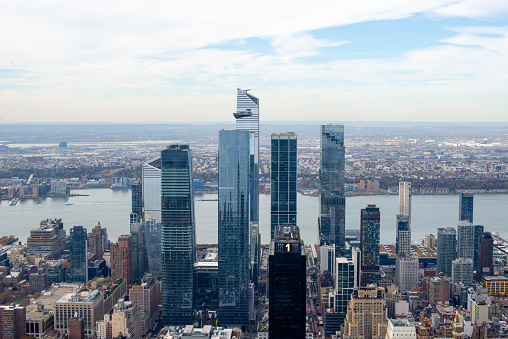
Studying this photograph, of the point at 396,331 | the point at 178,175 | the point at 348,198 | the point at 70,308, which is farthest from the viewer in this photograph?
the point at 348,198

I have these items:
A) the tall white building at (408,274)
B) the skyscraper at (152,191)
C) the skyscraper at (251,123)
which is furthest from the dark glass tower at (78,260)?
the tall white building at (408,274)

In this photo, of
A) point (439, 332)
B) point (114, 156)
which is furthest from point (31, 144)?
point (439, 332)

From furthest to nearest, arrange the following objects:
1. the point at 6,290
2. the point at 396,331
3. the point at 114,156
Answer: the point at 114,156
the point at 6,290
the point at 396,331

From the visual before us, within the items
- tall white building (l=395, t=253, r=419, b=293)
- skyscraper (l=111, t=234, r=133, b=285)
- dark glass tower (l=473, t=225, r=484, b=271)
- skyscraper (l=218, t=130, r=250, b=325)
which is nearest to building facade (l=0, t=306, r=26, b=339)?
skyscraper (l=111, t=234, r=133, b=285)

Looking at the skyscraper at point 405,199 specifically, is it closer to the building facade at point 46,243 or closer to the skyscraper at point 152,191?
the skyscraper at point 152,191

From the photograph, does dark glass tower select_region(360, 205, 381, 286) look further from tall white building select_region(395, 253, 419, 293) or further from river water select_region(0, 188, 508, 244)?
river water select_region(0, 188, 508, 244)

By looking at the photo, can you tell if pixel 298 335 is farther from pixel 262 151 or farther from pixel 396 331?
pixel 262 151
